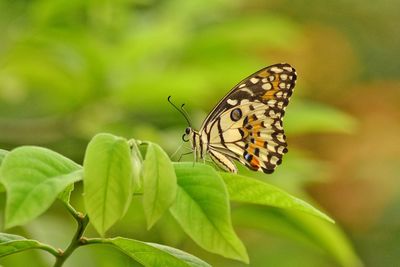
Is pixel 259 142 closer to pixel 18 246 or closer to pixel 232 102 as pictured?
pixel 232 102

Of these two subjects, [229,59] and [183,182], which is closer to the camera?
[183,182]

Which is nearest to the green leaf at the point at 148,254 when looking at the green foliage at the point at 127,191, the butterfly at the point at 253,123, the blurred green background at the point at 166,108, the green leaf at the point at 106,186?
the green foliage at the point at 127,191

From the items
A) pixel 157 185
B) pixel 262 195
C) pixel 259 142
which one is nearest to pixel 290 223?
pixel 259 142

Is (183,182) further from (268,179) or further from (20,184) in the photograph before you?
(268,179)

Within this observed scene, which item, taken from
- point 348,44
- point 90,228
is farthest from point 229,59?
point 348,44

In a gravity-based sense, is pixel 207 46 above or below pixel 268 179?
above

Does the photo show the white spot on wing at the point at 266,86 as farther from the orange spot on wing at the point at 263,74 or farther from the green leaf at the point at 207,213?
the green leaf at the point at 207,213
